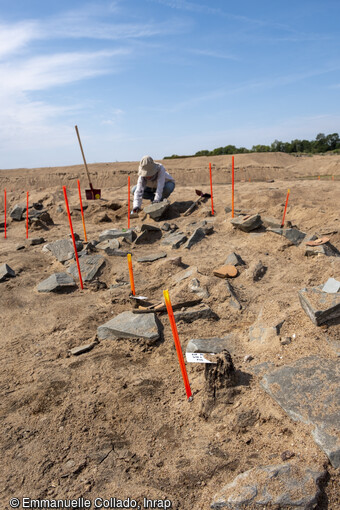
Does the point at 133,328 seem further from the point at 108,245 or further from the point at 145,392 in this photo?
the point at 108,245

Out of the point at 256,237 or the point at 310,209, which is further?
the point at 310,209

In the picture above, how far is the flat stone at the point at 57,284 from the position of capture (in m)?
4.92

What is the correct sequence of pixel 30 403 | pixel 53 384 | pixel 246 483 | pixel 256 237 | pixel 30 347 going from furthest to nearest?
1. pixel 256 237
2. pixel 30 347
3. pixel 53 384
4. pixel 30 403
5. pixel 246 483

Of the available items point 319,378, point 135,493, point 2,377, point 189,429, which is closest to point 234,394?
point 189,429

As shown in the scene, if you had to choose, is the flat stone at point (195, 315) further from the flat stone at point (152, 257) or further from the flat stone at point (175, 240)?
the flat stone at point (175, 240)

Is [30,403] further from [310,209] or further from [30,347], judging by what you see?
[310,209]

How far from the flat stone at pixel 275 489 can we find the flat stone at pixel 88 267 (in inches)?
154

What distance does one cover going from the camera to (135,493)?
1.84m

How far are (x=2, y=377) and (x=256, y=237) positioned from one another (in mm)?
4226

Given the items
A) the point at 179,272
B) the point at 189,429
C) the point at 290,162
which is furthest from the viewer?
the point at 290,162

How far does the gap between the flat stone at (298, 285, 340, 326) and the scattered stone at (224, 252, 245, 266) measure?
6.17 ft

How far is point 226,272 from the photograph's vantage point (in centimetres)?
464

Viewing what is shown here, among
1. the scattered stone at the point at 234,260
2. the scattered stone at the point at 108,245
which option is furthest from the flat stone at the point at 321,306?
the scattered stone at the point at 108,245

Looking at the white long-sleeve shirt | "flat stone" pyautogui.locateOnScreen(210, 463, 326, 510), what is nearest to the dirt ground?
"flat stone" pyautogui.locateOnScreen(210, 463, 326, 510)
